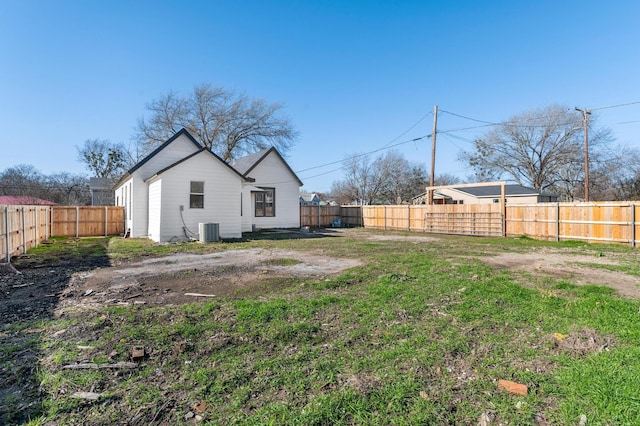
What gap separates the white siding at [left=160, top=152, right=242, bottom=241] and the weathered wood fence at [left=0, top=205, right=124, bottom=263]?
4.29m

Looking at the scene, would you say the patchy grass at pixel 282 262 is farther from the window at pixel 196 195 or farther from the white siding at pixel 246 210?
the white siding at pixel 246 210

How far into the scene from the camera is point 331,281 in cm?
617

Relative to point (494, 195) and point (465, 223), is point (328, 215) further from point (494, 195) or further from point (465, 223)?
point (494, 195)

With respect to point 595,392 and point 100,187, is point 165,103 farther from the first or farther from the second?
point 595,392

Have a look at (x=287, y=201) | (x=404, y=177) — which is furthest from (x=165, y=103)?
(x=404, y=177)

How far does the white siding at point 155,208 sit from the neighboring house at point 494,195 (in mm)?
21951

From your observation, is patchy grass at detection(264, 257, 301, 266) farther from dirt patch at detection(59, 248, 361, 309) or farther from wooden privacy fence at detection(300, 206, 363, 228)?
wooden privacy fence at detection(300, 206, 363, 228)

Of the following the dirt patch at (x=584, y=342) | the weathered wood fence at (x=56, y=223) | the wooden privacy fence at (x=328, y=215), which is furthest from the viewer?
the wooden privacy fence at (x=328, y=215)

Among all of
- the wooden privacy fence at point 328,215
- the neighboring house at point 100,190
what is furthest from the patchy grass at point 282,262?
the neighboring house at point 100,190

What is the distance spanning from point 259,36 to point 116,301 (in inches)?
519

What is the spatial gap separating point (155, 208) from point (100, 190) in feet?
82.4

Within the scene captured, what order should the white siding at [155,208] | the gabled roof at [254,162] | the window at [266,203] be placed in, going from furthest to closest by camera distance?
the window at [266,203] → the gabled roof at [254,162] → the white siding at [155,208]

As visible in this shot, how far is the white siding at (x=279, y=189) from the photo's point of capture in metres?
21.8

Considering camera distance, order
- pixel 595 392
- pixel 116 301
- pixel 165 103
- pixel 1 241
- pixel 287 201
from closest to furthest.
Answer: pixel 595 392
pixel 116 301
pixel 1 241
pixel 287 201
pixel 165 103
